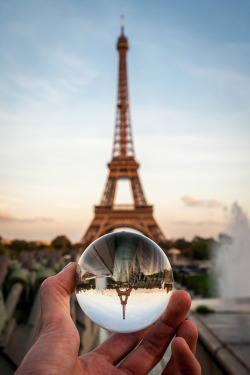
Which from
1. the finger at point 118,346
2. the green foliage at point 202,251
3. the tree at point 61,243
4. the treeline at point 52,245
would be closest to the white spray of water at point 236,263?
the finger at point 118,346

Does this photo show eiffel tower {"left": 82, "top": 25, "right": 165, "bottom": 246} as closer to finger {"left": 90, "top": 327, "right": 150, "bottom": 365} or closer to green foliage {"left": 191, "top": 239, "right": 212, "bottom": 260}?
green foliage {"left": 191, "top": 239, "right": 212, "bottom": 260}

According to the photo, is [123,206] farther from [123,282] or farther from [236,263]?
[123,282]

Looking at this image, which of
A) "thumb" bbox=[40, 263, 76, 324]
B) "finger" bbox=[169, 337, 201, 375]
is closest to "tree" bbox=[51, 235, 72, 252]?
"thumb" bbox=[40, 263, 76, 324]

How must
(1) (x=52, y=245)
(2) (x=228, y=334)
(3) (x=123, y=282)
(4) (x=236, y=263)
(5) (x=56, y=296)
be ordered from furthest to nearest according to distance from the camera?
(1) (x=52, y=245) < (4) (x=236, y=263) < (2) (x=228, y=334) < (5) (x=56, y=296) < (3) (x=123, y=282)

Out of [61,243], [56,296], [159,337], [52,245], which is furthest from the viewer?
[52,245]

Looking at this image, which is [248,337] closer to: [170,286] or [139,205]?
[170,286]

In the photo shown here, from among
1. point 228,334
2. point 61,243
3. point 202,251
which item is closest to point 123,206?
point 202,251

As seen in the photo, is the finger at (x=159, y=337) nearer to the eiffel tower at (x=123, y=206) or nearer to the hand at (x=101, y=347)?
the hand at (x=101, y=347)

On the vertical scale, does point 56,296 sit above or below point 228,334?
above
